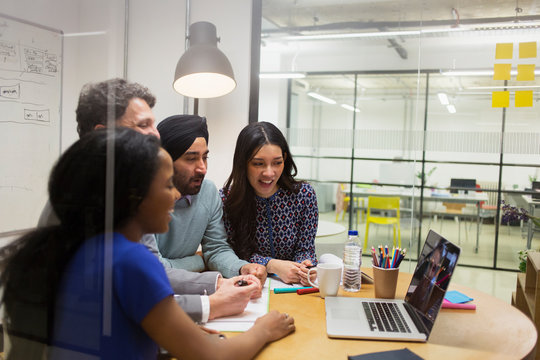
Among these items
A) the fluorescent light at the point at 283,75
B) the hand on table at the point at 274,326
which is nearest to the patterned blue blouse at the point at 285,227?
the hand on table at the point at 274,326

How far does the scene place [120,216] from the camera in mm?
738

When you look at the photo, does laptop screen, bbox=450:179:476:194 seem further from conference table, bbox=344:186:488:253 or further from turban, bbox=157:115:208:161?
turban, bbox=157:115:208:161

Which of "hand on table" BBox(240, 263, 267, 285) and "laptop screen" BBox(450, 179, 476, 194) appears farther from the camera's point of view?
"laptop screen" BBox(450, 179, 476, 194)

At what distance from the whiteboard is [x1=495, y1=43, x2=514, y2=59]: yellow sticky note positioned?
2.86m

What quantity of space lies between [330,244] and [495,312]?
167cm

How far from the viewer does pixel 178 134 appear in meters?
1.48

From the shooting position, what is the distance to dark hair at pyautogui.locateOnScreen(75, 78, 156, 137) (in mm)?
776

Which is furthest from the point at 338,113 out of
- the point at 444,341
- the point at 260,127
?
the point at 444,341

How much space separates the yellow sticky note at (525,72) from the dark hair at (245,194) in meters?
1.93

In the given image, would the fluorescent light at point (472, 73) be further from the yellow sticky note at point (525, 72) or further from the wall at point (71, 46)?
the wall at point (71, 46)

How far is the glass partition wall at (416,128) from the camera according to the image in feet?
9.21

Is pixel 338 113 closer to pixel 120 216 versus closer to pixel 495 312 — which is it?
pixel 495 312

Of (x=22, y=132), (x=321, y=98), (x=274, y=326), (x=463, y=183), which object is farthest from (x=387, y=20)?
(x=22, y=132)

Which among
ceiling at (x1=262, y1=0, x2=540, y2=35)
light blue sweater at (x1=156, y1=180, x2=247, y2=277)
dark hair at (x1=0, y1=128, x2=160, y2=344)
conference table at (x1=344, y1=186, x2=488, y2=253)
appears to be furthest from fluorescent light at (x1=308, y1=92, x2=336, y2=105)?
dark hair at (x1=0, y1=128, x2=160, y2=344)
